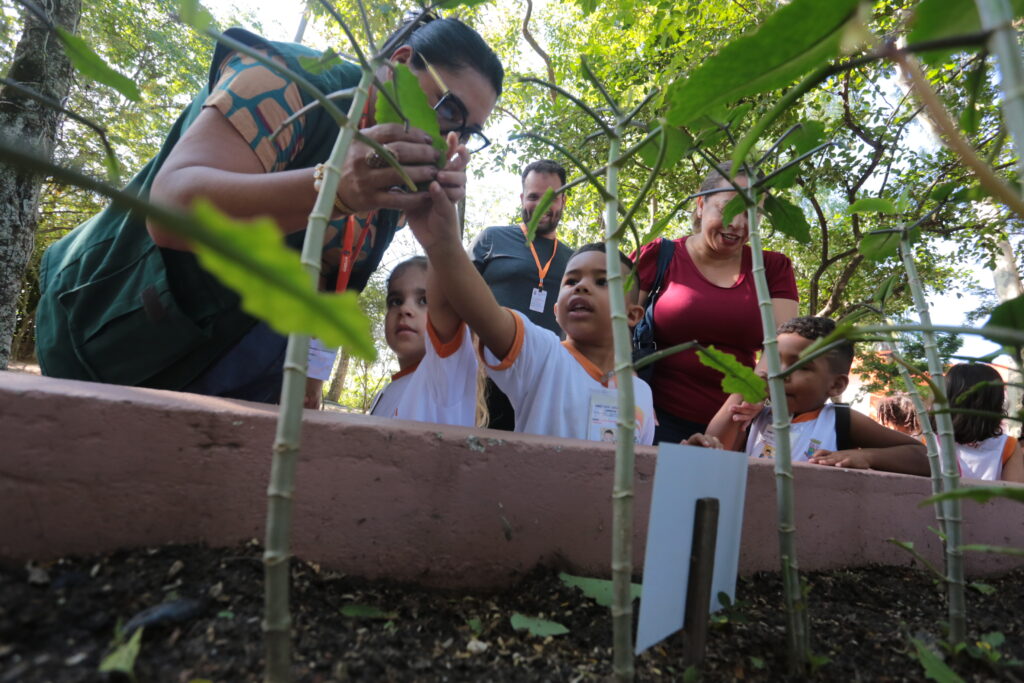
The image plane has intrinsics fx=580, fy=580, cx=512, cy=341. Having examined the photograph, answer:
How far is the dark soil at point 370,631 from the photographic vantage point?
0.52 meters

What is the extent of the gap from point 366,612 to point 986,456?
2833mm

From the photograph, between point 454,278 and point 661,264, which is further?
point 661,264

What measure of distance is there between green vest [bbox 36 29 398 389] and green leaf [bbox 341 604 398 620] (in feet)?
2.14

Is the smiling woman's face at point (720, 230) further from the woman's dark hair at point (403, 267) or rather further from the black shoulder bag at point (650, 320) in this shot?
the woman's dark hair at point (403, 267)

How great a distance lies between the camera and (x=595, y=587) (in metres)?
0.84

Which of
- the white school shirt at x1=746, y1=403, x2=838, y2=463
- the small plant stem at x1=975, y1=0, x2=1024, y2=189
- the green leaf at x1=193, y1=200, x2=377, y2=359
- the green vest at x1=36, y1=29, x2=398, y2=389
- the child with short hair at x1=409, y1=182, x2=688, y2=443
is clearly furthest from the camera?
the white school shirt at x1=746, y1=403, x2=838, y2=463

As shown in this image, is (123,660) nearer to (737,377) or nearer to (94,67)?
(94,67)

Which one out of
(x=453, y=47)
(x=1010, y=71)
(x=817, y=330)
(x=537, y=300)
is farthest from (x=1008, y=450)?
(x=1010, y=71)

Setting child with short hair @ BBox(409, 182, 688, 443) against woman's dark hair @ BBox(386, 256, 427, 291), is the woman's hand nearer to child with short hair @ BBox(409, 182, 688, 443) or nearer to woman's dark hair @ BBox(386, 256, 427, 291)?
child with short hair @ BBox(409, 182, 688, 443)

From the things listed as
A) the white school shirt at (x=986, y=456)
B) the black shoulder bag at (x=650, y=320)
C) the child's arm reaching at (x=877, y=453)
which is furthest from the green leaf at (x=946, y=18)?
the white school shirt at (x=986, y=456)

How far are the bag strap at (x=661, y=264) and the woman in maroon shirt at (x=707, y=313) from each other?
17 millimetres

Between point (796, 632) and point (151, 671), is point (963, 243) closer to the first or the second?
point (796, 632)

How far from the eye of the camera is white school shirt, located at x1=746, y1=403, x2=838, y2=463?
5.86 ft

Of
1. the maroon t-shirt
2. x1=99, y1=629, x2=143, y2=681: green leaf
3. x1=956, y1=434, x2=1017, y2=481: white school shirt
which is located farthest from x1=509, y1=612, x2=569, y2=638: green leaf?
x1=956, y1=434, x2=1017, y2=481: white school shirt
